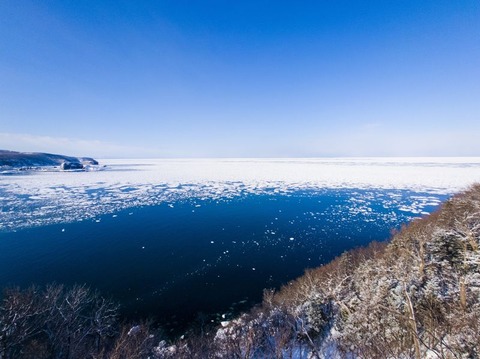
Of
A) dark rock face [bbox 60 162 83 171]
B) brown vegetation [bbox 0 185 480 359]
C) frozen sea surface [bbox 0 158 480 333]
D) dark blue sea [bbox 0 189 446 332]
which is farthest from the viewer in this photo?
dark rock face [bbox 60 162 83 171]

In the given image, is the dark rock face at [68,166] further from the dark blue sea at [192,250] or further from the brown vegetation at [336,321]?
the brown vegetation at [336,321]

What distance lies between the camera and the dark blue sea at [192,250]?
12.3 metres

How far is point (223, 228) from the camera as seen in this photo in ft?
69.2

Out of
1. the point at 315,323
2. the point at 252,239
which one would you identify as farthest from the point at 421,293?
the point at 252,239

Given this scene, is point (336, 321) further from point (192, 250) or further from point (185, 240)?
point (185, 240)

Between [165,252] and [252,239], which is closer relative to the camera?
[165,252]

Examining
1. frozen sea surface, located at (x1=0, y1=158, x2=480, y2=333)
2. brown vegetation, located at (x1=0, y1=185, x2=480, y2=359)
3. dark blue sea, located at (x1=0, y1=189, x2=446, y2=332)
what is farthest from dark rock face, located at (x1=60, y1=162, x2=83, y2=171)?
brown vegetation, located at (x1=0, y1=185, x2=480, y2=359)

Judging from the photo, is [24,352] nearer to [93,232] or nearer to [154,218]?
[93,232]

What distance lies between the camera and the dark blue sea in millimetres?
12258

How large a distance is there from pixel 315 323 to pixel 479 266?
6480mm

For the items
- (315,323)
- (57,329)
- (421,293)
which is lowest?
(315,323)

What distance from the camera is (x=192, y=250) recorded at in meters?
17.0

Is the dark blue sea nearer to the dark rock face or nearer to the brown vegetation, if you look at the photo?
the brown vegetation

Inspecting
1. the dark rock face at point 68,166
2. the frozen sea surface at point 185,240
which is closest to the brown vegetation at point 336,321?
the frozen sea surface at point 185,240
